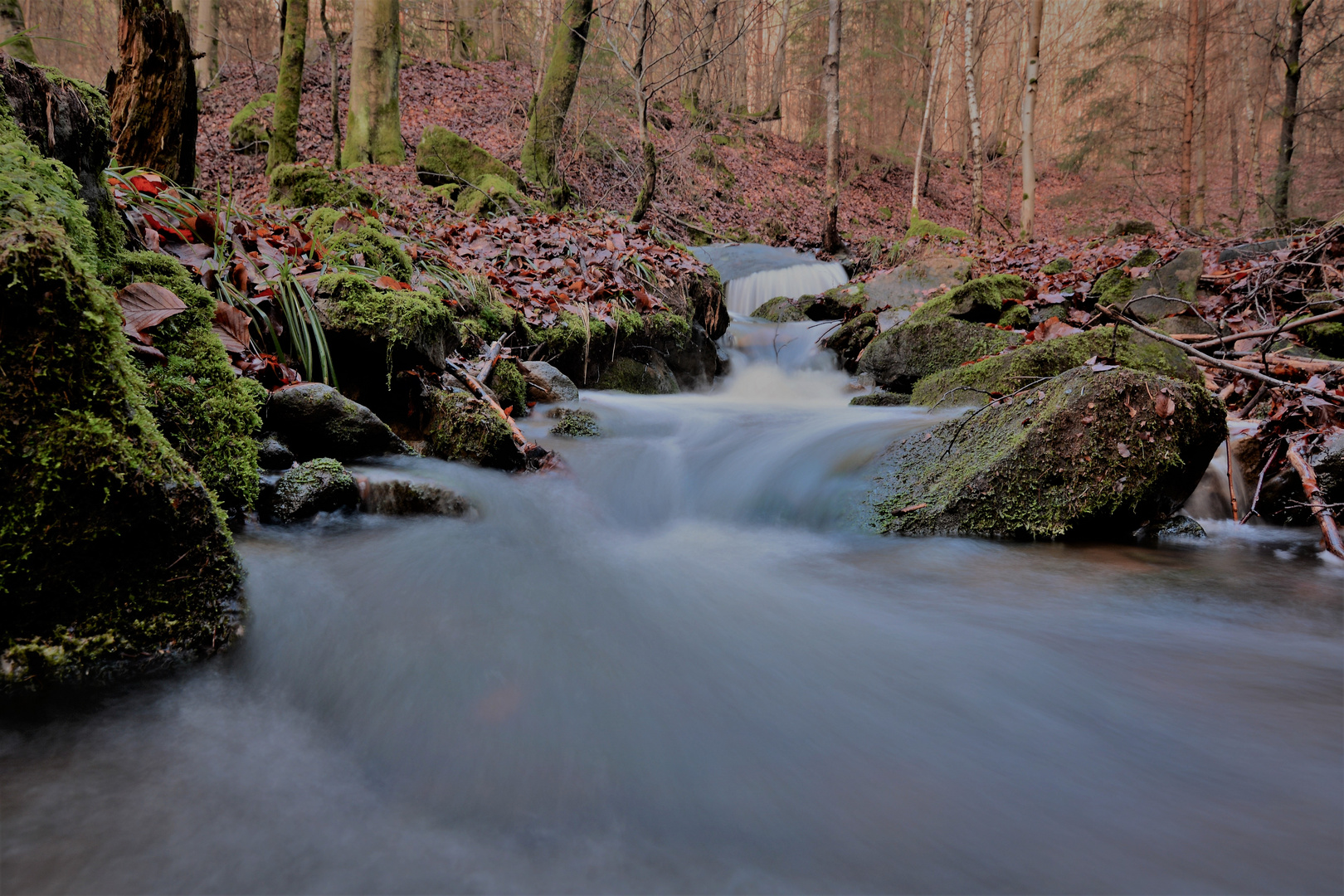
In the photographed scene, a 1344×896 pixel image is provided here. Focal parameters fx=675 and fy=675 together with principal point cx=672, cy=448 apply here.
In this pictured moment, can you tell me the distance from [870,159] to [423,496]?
26931mm

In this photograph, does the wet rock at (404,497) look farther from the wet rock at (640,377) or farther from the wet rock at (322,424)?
the wet rock at (640,377)

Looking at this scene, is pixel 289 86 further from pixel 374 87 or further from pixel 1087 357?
pixel 1087 357

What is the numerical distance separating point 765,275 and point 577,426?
7.44m

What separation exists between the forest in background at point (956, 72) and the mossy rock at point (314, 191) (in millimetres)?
5171

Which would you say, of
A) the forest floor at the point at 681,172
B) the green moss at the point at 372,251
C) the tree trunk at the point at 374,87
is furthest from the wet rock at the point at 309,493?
the tree trunk at the point at 374,87

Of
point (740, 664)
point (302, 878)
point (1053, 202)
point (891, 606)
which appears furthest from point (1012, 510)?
point (1053, 202)

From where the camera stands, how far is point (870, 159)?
84.7 ft

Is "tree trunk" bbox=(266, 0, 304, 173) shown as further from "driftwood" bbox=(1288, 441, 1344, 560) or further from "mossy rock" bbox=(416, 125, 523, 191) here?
"driftwood" bbox=(1288, 441, 1344, 560)

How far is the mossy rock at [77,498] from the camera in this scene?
4.52 ft

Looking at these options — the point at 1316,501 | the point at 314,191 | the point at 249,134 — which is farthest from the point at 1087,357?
the point at 249,134

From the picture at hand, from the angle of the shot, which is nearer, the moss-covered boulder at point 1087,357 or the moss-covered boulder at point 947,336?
the moss-covered boulder at point 1087,357

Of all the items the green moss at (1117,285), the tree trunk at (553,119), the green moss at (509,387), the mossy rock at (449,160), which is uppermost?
the tree trunk at (553,119)

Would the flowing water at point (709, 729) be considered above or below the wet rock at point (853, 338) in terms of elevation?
below

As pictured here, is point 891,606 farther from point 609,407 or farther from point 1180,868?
point 609,407
